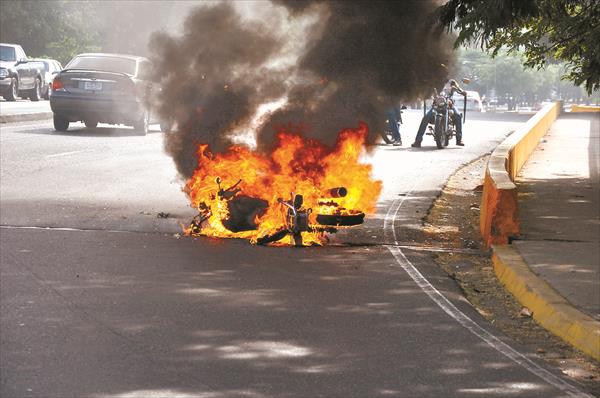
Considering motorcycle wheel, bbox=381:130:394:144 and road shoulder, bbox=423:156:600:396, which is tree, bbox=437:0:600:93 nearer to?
motorcycle wheel, bbox=381:130:394:144

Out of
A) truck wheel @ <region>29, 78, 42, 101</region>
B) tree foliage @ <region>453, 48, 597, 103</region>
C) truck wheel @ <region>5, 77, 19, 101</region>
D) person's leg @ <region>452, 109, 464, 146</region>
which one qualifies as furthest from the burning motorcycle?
tree foliage @ <region>453, 48, 597, 103</region>

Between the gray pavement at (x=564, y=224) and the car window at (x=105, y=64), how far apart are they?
31.3 feet

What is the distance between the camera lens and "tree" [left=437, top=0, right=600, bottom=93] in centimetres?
1058

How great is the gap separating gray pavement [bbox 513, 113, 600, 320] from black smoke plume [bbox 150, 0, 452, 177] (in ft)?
7.12

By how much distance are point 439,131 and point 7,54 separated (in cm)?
2428

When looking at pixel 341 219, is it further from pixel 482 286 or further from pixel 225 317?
pixel 225 317

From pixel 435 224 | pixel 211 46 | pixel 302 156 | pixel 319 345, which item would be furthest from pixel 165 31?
pixel 319 345

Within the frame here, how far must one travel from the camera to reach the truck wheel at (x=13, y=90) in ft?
144

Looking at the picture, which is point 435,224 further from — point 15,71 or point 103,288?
point 15,71

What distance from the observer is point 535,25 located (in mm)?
15227

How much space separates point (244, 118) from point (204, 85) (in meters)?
0.84

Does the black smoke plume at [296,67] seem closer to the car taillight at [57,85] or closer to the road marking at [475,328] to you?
the road marking at [475,328]

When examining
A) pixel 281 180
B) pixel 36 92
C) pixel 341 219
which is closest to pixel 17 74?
pixel 36 92

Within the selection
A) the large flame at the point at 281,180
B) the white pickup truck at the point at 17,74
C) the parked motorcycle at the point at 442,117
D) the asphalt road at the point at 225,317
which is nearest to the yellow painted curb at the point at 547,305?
the asphalt road at the point at 225,317
